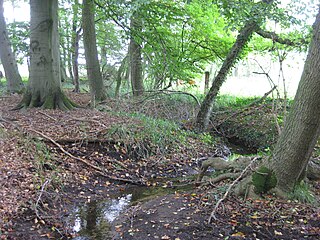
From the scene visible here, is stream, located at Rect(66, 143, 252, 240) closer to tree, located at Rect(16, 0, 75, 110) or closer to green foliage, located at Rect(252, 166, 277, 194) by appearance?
green foliage, located at Rect(252, 166, 277, 194)

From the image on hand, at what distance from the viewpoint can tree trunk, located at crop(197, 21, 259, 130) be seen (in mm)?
9688

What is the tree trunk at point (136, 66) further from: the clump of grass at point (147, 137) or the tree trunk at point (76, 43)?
the clump of grass at point (147, 137)

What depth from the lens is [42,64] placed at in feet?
28.7

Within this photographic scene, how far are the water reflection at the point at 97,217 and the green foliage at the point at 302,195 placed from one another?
2.60m

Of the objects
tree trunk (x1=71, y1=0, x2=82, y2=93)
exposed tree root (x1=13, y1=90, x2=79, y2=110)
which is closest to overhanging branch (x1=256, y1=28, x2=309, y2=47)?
exposed tree root (x1=13, y1=90, x2=79, y2=110)

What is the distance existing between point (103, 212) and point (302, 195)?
301 cm

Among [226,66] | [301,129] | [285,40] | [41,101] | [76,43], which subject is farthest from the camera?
[76,43]

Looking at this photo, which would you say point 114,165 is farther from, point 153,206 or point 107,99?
point 107,99

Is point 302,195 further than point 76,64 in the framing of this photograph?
No

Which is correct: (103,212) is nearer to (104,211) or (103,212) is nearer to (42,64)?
(104,211)

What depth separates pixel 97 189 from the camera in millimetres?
6023

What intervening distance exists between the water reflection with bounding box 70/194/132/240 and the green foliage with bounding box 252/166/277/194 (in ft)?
7.11

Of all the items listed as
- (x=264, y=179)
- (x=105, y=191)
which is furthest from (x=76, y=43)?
(x=264, y=179)

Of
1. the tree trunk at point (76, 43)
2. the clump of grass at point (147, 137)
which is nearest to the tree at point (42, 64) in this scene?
the clump of grass at point (147, 137)
